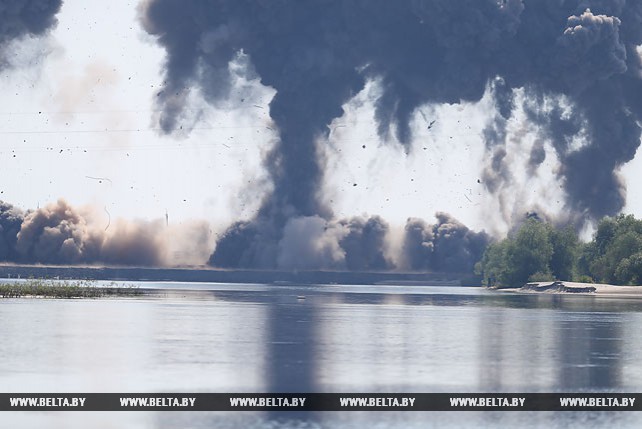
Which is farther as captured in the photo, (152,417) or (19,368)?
(19,368)

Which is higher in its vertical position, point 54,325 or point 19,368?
point 54,325

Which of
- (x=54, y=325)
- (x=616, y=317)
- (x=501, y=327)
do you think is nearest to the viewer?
(x=54, y=325)

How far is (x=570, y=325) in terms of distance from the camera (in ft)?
410

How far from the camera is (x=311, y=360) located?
262ft

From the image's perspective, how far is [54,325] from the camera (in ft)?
366

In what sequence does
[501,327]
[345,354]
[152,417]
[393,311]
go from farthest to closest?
[393,311] < [501,327] < [345,354] < [152,417]

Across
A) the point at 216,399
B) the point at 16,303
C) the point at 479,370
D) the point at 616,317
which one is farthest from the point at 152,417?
the point at 16,303

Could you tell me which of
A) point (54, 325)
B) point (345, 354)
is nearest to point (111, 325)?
point (54, 325)

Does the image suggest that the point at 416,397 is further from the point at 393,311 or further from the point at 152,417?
the point at 393,311

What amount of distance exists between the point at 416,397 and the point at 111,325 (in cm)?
5809

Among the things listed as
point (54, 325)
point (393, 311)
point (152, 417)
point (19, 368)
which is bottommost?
point (152, 417)

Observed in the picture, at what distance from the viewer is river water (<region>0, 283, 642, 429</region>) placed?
55.9m

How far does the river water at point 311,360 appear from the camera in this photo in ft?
183

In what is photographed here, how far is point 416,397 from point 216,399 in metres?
10.5
